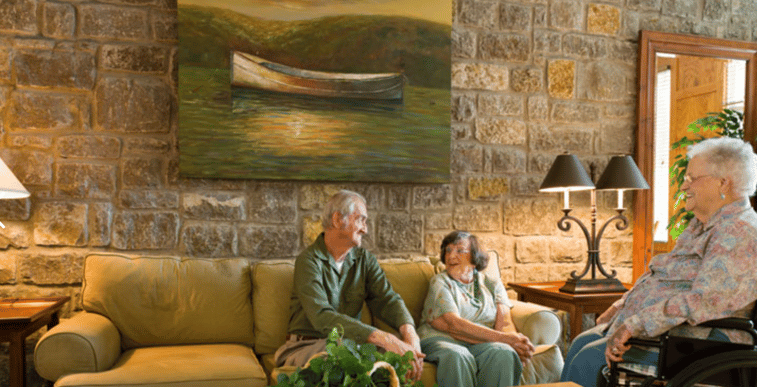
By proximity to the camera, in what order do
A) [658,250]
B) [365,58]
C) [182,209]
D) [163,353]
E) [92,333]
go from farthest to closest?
[658,250] → [365,58] → [182,209] → [163,353] → [92,333]

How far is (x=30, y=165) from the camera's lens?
2951mm

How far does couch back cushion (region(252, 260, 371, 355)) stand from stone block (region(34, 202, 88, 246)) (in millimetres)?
915

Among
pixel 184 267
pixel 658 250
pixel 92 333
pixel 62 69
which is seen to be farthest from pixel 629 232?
pixel 62 69

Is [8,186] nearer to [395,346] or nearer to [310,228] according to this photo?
[310,228]

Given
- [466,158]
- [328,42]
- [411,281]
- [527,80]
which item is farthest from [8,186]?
[527,80]

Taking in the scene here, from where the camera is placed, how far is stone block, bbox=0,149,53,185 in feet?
9.62

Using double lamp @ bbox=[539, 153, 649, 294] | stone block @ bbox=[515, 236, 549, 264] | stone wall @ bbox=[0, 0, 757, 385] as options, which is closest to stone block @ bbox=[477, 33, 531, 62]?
stone wall @ bbox=[0, 0, 757, 385]

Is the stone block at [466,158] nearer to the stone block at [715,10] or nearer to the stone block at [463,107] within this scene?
the stone block at [463,107]

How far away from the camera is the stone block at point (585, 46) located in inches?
149

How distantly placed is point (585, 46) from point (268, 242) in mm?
2316

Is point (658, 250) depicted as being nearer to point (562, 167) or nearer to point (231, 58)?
point (562, 167)

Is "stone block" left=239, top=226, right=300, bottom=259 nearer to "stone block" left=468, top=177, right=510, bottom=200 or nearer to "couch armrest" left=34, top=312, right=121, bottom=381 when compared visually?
"couch armrest" left=34, top=312, right=121, bottom=381

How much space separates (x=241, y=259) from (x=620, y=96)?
260cm

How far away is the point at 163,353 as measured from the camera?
2547 mm
